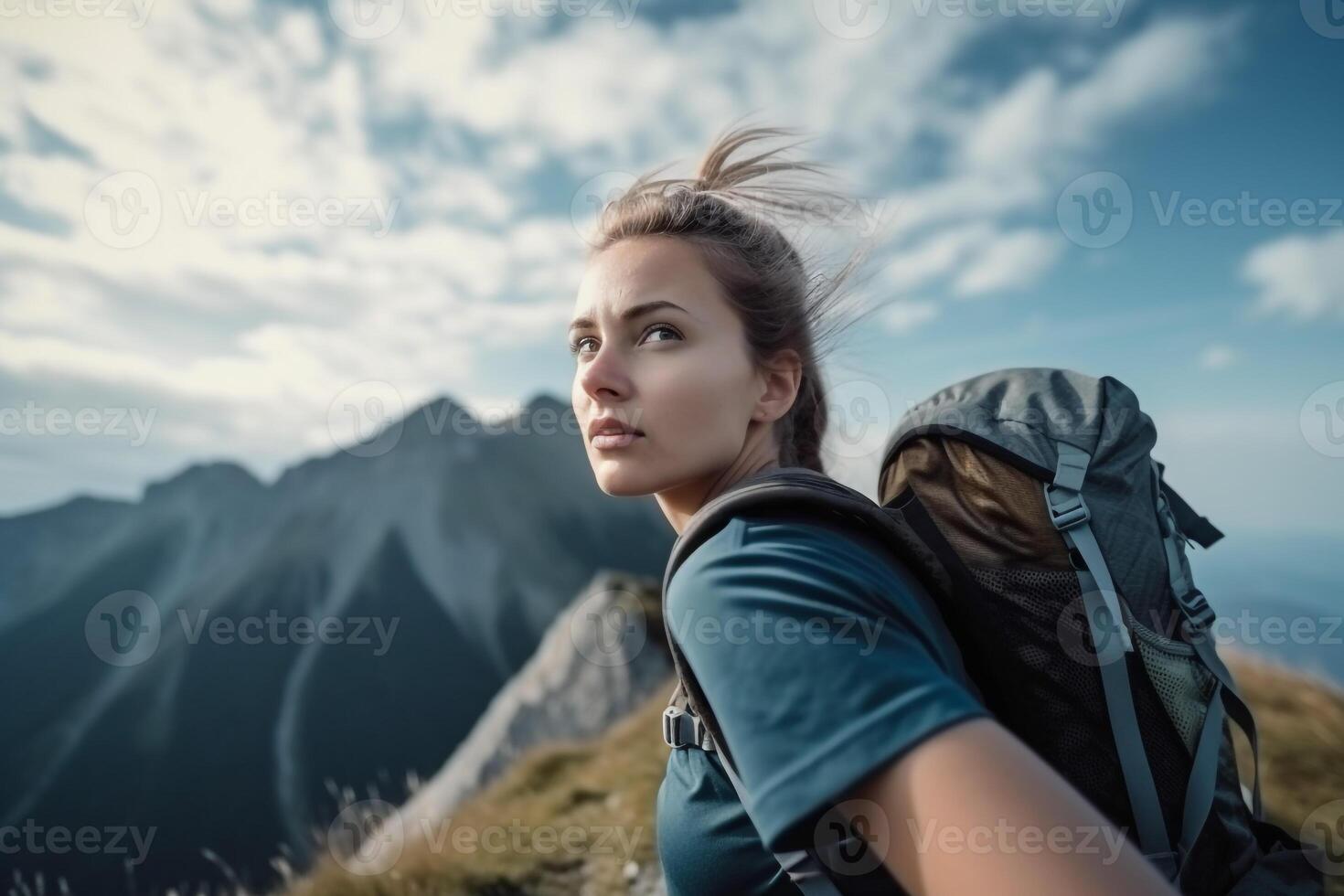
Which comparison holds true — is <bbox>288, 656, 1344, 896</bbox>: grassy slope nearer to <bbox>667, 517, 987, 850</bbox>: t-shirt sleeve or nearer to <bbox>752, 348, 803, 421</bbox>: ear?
<bbox>752, 348, 803, 421</bbox>: ear

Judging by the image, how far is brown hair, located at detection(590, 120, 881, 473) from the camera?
72.8 inches

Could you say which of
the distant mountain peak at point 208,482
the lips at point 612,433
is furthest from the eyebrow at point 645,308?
the distant mountain peak at point 208,482

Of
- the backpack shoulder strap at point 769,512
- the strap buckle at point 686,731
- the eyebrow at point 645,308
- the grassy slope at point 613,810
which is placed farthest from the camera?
the grassy slope at point 613,810

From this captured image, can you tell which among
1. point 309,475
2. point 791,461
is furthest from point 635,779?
point 309,475

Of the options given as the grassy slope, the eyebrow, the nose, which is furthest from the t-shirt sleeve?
the grassy slope

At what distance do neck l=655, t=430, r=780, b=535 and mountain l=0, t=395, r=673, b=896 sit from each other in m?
23.8

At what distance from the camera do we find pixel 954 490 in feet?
5.49

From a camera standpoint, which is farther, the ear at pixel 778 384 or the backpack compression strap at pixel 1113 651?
the ear at pixel 778 384

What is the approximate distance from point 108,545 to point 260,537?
8065 millimetres

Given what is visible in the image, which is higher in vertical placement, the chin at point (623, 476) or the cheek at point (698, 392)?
the cheek at point (698, 392)

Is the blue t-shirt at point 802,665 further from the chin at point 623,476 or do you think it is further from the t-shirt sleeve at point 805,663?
the chin at point 623,476

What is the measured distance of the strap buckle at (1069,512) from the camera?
154cm

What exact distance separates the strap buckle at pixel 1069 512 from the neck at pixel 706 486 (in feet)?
2.14

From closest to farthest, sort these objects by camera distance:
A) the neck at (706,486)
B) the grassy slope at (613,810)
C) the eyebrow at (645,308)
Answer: the eyebrow at (645,308), the neck at (706,486), the grassy slope at (613,810)
